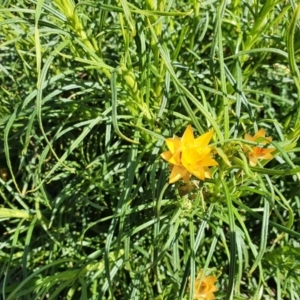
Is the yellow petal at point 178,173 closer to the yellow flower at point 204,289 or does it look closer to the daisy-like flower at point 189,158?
the daisy-like flower at point 189,158

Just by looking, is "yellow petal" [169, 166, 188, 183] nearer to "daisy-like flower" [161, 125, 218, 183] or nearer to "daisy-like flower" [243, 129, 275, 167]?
"daisy-like flower" [161, 125, 218, 183]

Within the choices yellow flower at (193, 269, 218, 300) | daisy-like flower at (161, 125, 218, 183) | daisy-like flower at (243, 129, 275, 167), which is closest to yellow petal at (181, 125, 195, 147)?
daisy-like flower at (161, 125, 218, 183)

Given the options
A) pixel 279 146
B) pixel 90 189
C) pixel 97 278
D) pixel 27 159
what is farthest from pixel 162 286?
pixel 279 146

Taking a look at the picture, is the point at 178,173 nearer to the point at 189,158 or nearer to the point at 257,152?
the point at 189,158

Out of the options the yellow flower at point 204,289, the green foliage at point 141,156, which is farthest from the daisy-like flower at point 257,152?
the yellow flower at point 204,289

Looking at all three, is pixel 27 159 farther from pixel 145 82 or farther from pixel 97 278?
pixel 145 82

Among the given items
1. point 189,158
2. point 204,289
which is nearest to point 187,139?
point 189,158
